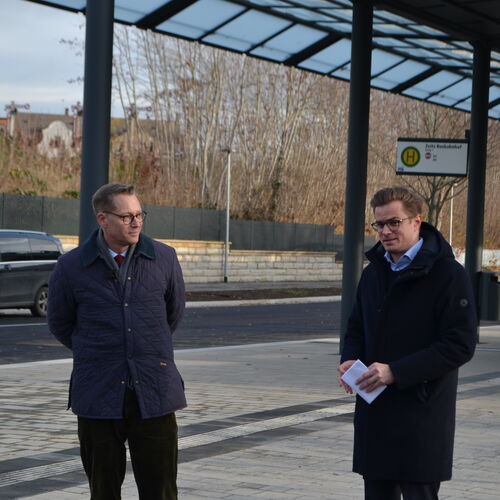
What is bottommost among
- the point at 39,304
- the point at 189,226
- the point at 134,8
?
the point at 39,304

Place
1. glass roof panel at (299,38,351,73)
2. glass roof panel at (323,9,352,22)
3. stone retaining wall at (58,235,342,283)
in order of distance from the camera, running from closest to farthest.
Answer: glass roof panel at (323,9,352,22)
glass roof panel at (299,38,351,73)
stone retaining wall at (58,235,342,283)

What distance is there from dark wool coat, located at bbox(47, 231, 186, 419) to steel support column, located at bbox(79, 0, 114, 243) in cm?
489

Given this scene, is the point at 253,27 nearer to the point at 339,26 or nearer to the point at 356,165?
the point at 339,26

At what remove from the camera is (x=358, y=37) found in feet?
46.9

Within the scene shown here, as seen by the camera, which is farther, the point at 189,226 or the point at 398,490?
the point at 189,226

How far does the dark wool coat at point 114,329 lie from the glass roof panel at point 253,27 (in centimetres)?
997

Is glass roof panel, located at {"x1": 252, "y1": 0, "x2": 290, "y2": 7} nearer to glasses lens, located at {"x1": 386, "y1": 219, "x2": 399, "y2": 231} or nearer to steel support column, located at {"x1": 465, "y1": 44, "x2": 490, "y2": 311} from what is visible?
steel support column, located at {"x1": 465, "y1": 44, "x2": 490, "y2": 311}

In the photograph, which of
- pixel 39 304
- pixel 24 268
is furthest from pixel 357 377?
pixel 39 304

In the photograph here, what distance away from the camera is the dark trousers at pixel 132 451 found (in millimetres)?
4680

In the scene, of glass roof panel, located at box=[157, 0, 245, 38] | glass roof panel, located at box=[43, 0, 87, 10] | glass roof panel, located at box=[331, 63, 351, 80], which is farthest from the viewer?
glass roof panel, located at box=[331, 63, 351, 80]

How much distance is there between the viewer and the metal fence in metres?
34.5

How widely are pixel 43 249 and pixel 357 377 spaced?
2001 cm

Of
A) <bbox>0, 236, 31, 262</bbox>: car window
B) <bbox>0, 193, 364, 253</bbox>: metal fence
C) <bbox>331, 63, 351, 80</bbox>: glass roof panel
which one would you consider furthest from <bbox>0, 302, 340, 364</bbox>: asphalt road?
<bbox>0, 193, 364, 253</bbox>: metal fence

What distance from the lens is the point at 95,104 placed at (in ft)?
32.3
